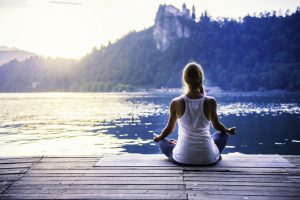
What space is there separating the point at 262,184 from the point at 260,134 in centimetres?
2916

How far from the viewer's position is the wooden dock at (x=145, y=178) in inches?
146

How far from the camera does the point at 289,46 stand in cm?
16738

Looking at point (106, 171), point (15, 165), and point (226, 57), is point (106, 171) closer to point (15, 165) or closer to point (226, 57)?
point (15, 165)

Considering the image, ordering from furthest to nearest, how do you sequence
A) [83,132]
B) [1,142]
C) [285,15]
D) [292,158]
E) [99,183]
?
[285,15]
[83,132]
[1,142]
[292,158]
[99,183]

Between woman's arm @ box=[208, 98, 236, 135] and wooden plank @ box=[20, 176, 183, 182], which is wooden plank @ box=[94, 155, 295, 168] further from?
wooden plank @ box=[20, 176, 183, 182]

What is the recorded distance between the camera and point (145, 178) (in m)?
4.30

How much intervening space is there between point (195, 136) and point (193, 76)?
0.84m

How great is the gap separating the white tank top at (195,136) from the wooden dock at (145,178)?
160mm

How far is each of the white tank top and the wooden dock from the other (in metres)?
0.16

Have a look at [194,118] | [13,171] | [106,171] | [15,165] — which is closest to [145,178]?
[106,171]

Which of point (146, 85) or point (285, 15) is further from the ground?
point (285, 15)

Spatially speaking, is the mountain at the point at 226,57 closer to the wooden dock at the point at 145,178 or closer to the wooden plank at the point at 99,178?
the wooden dock at the point at 145,178

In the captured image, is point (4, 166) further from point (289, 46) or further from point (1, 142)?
point (289, 46)

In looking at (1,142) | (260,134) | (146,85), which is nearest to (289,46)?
(146,85)
